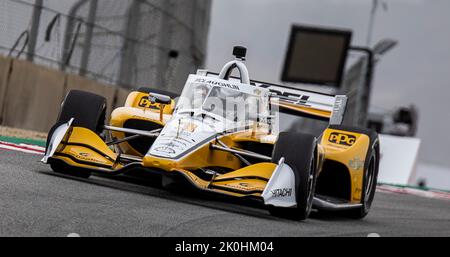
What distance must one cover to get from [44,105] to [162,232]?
11.0 metres

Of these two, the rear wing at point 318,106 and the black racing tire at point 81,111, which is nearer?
the black racing tire at point 81,111

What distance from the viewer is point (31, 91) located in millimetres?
17391

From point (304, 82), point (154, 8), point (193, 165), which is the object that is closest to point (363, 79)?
point (304, 82)

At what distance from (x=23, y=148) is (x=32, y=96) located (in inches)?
174

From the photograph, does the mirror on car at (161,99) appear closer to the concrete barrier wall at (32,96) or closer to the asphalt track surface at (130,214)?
the asphalt track surface at (130,214)

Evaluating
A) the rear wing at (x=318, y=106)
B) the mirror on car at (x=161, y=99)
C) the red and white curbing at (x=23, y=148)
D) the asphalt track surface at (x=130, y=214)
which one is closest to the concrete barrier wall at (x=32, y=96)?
the red and white curbing at (x=23, y=148)

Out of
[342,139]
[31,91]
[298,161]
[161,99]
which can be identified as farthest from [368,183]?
[31,91]

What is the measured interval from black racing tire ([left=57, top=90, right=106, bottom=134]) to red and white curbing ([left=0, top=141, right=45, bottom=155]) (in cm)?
217

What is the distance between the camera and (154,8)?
19906mm

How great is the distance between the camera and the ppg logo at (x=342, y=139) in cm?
1145

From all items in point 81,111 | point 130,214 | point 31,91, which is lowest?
point 130,214

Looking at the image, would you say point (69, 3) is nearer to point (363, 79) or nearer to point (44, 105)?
point (44, 105)

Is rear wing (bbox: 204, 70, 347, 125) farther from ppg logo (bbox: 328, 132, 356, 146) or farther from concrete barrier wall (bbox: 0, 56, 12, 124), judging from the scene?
concrete barrier wall (bbox: 0, 56, 12, 124)

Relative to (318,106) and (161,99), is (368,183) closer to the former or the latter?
(318,106)
